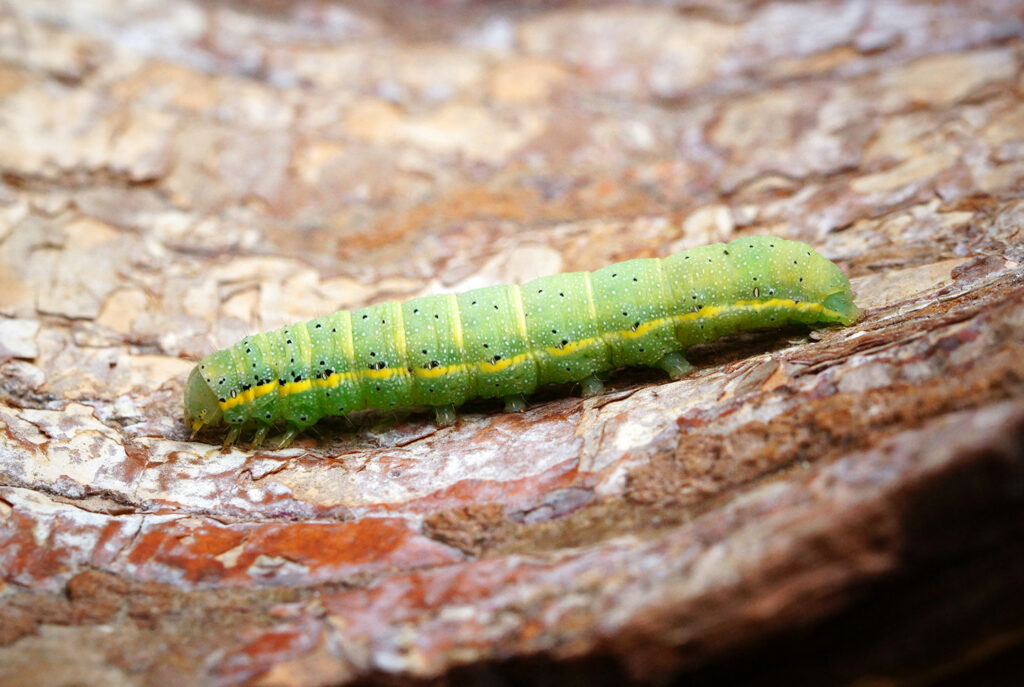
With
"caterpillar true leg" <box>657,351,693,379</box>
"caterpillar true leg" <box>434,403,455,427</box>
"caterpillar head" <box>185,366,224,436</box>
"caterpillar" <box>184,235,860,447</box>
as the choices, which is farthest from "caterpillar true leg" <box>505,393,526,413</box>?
"caterpillar head" <box>185,366,224,436</box>

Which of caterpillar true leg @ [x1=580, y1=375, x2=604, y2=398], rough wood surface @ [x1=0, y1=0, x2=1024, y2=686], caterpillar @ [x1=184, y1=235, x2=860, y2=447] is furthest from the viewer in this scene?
caterpillar true leg @ [x1=580, y1=375, x2=604, y2=398]

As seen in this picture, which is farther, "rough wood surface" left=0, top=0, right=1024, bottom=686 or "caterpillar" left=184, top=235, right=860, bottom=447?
"caterpillar" left=184, top=235, right=860, bottom=447

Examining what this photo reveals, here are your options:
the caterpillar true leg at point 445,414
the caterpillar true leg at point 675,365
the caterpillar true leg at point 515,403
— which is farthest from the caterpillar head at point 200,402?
the caterpillar true leg at point 675,365

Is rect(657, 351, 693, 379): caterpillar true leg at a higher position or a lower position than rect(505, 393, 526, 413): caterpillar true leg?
higher

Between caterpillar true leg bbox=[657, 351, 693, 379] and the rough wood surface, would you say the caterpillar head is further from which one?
caterpillar true leg bbox=[657, 351, 693, 379]

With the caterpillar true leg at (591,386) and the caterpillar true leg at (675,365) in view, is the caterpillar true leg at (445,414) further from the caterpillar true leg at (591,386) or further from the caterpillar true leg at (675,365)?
the caterpillar true leg at (675,365)

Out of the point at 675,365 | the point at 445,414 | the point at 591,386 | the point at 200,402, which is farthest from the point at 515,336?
the point at 200,402
